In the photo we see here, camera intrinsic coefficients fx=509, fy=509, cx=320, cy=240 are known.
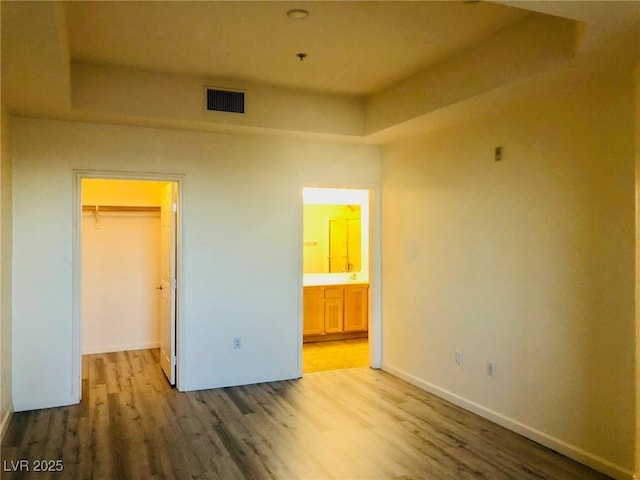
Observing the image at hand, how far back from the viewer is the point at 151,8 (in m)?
3.00

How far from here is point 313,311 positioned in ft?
22.5

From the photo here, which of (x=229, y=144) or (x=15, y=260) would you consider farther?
(x=229, y=144)

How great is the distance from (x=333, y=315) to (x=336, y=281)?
A: 50 cm

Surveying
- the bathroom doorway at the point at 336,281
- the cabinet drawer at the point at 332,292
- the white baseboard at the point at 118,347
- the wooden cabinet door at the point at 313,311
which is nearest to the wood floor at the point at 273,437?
the bathroom doorway at the point at 336,281

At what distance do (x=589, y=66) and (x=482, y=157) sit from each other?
4.05ft

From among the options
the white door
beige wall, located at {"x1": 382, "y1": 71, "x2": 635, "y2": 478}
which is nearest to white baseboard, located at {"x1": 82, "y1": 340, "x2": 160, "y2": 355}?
the white door

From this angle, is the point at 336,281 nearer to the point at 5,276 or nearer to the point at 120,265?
the point at 120,265

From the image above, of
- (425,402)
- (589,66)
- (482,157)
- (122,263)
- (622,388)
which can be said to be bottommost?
(425,402)

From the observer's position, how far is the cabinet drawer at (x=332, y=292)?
692cm

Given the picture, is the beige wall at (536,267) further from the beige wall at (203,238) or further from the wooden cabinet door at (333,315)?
the wooden cabinet door at (333,315)

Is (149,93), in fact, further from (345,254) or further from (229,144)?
(345,254)

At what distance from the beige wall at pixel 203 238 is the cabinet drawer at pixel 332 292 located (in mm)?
1739

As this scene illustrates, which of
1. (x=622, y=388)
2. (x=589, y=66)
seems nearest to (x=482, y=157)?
(x=589, y=66)

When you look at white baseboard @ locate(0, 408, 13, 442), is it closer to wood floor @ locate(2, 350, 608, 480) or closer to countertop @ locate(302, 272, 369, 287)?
wood floor @ locate(2, 350, 608, 480)
